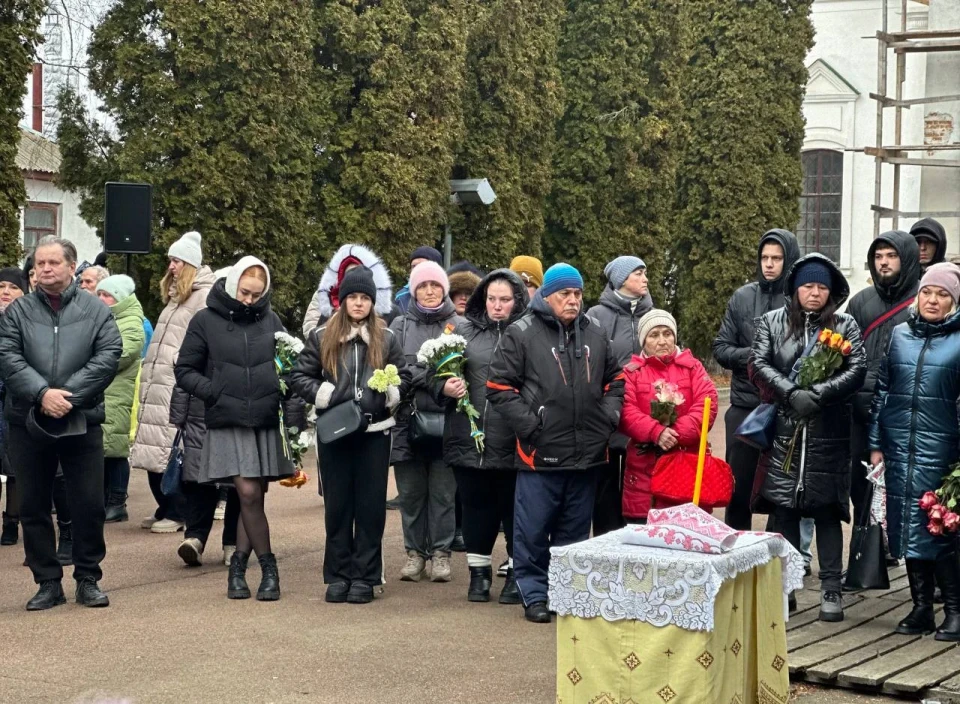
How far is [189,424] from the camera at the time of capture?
980 cm

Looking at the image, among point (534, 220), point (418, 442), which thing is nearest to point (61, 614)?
point (418, 442)

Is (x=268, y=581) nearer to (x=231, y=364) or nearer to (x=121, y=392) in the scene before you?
(x=231, y=364)

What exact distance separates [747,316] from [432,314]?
1893 mm

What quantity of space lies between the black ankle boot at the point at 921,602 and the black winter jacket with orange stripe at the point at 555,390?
66.4 inches

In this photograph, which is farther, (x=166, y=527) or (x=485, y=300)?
(x=166, y=527)

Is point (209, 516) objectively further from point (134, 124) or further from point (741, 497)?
point (134, 124)

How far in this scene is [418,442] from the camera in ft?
30.0

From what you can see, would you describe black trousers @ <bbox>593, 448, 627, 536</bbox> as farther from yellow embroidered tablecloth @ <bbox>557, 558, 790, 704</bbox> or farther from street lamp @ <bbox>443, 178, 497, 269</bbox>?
street lamp @ <bbox>443, 178, 497, 269</bbox>

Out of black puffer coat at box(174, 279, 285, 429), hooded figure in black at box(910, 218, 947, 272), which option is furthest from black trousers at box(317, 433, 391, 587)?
hooded figure in black at box(910, 218, 947, 272)

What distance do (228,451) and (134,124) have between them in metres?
10.9

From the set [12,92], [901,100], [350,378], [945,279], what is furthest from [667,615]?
[901,100]

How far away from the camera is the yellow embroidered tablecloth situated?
5434mm

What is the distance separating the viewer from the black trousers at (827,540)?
800 centimetres

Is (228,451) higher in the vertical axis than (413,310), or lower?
lower
